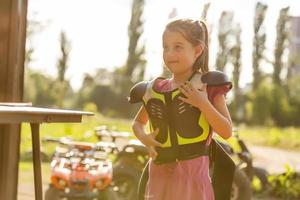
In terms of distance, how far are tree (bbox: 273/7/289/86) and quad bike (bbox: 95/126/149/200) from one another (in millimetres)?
990

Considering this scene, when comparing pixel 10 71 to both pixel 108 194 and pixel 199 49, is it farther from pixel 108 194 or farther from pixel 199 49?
pixel 199 49

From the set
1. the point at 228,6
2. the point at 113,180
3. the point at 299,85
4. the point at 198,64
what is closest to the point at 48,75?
the point at 113,180

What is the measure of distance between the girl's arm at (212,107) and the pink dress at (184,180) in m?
0.04

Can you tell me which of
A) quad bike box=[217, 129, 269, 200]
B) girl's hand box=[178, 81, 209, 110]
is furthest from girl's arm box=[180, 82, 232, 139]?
quad bike box=[217, 129, 269, 200]

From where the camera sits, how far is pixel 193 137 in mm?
2111

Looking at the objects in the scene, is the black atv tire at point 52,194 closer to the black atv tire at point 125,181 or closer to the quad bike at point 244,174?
the black atv tire at point 125,181

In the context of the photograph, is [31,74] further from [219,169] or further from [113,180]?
[219,169]

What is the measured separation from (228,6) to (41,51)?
118 cm

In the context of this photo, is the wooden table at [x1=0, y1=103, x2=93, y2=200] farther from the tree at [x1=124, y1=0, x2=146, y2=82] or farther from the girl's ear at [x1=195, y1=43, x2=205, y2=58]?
the tree at [x1=124, y1=0, x2=146, y2=82]

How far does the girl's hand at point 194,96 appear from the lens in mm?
2031

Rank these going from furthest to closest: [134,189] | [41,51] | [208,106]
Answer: [41,51] → [134,189] → [208,106]

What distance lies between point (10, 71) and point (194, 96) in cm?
144

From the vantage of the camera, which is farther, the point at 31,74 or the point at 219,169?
the point at 31,74

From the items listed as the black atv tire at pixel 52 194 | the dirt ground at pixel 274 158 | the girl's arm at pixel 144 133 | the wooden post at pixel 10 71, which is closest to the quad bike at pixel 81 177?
the black atv tire at pixel 52 194
